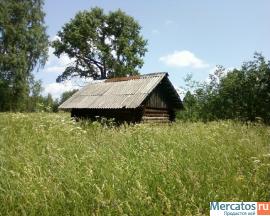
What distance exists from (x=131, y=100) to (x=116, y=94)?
1.88 m

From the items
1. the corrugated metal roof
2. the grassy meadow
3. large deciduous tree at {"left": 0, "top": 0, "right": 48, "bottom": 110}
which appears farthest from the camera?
large deciduous tree at {"left": 0, "top": 0, "right": 48, "bottom": 110}

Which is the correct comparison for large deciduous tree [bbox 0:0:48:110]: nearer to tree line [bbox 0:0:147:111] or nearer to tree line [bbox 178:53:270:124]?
tree line [bbox 0:0:147:111]

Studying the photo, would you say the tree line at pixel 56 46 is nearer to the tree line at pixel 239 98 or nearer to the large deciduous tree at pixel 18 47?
the large deciduous tree at pixel 18 47

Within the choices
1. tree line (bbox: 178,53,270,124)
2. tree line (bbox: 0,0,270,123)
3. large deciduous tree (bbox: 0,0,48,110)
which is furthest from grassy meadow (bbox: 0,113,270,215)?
large deciduous tree (bbox: 0,0,48,110)

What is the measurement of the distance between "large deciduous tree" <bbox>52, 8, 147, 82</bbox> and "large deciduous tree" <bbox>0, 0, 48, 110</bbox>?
6675mm

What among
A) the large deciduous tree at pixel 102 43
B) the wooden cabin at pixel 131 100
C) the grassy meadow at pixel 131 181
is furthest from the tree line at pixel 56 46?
the grassy meadow at pixel 131 181

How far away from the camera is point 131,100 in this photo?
1631 cm

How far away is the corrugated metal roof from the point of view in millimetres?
16438

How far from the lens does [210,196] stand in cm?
331

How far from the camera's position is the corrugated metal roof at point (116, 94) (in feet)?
53.9

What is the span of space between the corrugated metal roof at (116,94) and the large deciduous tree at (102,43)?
1805 centimetres

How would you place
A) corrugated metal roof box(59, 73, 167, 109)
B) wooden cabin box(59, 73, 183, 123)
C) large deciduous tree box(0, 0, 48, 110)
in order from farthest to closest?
large deciduous tree box(0, 0, 48, 110), wooden cabin box(59, 73, 183, 123), corrugated metal roof box(59, 73, 167, 109)

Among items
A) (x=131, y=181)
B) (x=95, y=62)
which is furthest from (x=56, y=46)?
(x=131, y=181)

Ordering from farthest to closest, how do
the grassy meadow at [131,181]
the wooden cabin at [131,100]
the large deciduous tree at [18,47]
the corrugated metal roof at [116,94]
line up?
the large deciduous tree at [18,47] < the wooden cabin at [131,100] < the corrugated metal roof at [116,94] < the grassy meadow at [131,181]
